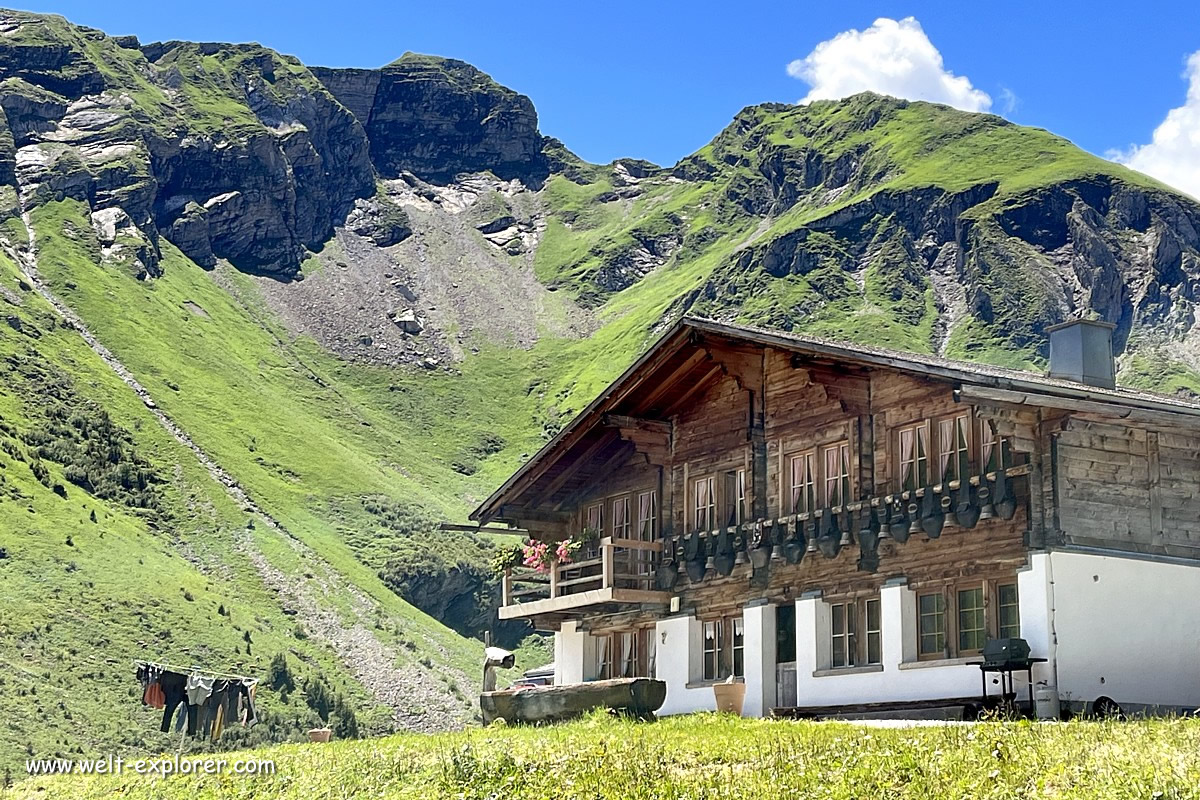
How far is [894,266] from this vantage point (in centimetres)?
18500

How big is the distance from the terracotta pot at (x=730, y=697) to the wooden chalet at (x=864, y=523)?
1.55 m

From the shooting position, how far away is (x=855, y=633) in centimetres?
2778

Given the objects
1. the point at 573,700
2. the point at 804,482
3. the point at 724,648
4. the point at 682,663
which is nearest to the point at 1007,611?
the point at 804,482

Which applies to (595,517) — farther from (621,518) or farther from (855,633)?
(855,633)

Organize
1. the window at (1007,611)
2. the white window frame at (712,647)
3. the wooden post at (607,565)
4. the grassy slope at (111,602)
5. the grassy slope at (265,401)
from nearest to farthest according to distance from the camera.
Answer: the window at (1007,611) < the wooden post at (607,565) < the white window frame at (712,647) < the grassy slope at (111,602) < the grassy slope at (265,401)

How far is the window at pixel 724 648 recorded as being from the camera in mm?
30953

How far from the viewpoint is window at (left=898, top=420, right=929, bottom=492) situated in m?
26.6

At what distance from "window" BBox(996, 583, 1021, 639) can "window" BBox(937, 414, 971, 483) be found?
2119mm

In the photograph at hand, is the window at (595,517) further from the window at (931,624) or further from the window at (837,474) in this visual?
the window at (931,624)

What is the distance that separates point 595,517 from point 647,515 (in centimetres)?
236

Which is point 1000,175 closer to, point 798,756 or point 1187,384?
point 1187,384

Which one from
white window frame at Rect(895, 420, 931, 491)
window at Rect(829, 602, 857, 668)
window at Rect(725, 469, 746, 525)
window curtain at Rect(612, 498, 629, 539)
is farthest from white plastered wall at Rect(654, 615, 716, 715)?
white window frame at Rect(895, 420, 931, 491)

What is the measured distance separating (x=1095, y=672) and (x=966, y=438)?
14.6 feet

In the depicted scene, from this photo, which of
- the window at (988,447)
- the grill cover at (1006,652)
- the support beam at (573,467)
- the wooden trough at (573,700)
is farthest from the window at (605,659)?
the grill cover at (1006,652)
